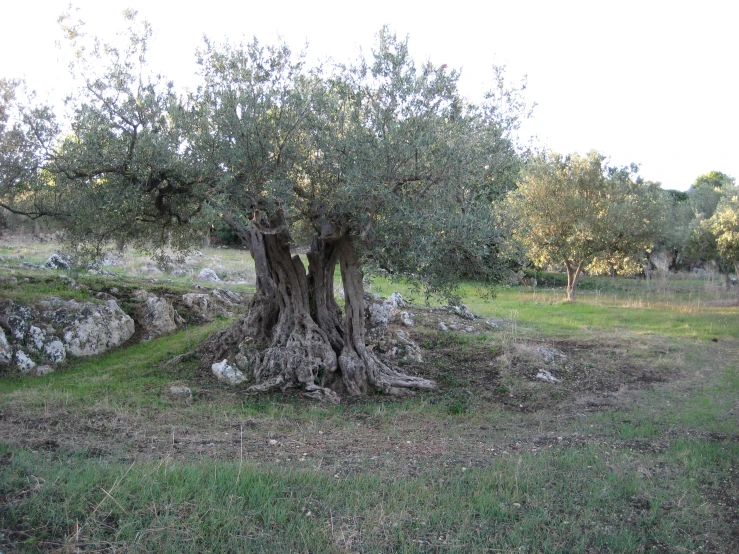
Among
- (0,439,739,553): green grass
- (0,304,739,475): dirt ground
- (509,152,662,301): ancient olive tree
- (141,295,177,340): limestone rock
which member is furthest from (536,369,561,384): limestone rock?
(509,152,662,301): ancient olive tree

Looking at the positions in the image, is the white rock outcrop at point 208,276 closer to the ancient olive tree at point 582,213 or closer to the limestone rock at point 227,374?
the limestone rock at point 227,374

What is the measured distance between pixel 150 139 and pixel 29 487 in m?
6.64

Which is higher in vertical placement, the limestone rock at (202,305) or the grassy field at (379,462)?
the limestone rock at (202,305)

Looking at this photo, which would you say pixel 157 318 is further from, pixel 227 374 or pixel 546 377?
pixel 546 377

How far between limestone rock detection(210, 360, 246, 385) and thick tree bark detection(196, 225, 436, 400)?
222mm

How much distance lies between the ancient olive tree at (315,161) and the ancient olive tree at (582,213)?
645 inches

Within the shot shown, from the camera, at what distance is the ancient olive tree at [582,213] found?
2675 cm

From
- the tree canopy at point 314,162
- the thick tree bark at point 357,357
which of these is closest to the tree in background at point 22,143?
the tree canopy at point 314,162

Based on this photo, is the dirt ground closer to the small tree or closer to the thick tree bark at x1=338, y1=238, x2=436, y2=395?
the thick tree bark at x1=338, y1=238, x2=436, y2=395

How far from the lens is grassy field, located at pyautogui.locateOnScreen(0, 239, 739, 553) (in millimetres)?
4965

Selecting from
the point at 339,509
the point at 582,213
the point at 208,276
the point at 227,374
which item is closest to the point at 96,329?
the point at 227,374

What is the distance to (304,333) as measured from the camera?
1204cm

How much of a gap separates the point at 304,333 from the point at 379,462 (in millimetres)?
5419

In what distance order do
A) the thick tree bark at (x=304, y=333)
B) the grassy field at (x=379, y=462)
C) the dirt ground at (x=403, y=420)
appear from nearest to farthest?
the grassy field at (x=379, y=462) → the dirt ground at (x=403, y=420) → the thick tree bark at (x=304, y=333)
